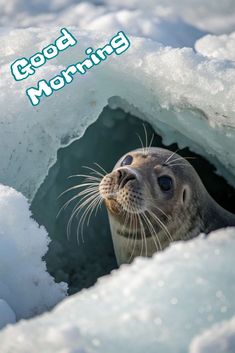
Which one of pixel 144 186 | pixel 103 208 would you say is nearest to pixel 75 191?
pixel 103 208

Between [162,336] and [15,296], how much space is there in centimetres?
134

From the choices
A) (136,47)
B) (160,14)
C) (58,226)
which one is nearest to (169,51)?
(136,47)

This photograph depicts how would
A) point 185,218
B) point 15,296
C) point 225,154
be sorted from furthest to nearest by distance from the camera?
point 225,154
point 185,218
point 15,296

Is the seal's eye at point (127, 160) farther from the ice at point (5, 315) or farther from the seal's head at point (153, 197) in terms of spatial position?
the ice at point (5, 315)

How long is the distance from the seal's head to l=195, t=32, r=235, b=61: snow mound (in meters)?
1.64

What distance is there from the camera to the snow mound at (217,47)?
580cm

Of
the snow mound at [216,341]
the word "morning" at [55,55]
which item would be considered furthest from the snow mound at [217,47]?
the snow mound at [216,341]

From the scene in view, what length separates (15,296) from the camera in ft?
10.4

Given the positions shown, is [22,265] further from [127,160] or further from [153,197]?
[127,160]

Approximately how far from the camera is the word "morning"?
441cm

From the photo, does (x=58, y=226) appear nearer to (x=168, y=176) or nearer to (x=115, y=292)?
(x=168, y=176)

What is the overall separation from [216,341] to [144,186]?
2.24m

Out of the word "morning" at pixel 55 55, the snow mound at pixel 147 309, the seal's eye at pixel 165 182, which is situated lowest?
the seal's eye at pixel 165 182

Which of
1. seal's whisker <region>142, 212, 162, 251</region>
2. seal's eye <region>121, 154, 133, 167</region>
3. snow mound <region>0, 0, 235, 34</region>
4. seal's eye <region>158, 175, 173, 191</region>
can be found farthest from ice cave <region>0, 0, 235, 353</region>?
seal's whisker <region>142, 212, 162, 251</region>
